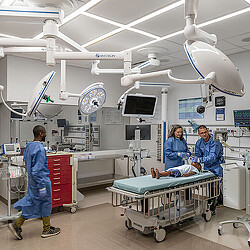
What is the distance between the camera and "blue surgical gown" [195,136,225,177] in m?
3.94

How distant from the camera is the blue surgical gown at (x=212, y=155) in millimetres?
3939

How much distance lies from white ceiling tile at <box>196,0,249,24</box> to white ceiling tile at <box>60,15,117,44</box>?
115cm

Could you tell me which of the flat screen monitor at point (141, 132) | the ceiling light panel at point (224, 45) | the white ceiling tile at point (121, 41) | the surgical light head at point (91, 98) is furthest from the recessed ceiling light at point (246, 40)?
the flat screen monitor at point (141, 132)

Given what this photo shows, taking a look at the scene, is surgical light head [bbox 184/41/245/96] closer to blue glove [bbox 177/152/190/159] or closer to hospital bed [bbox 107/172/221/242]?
hospital bed [bbox 107/172/221/242]

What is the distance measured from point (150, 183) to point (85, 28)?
221cm

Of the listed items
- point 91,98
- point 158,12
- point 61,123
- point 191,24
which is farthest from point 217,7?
point 61,123

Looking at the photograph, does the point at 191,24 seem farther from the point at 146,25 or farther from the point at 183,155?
the point at 183,155

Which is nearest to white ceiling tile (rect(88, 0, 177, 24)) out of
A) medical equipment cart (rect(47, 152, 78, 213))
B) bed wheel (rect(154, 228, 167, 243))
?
medical equipment cart (rect(47, 152, 78, 213))

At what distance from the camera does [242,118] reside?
4.36 m

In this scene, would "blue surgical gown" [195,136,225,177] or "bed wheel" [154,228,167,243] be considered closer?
"bed wheel" [154,228,167,243]

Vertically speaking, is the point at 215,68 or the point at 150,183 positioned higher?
the point at 215,68

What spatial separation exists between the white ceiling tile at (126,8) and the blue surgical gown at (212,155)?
215cm

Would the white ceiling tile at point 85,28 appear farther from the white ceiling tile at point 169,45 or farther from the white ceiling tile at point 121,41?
the white ceiling tile at point 169,45

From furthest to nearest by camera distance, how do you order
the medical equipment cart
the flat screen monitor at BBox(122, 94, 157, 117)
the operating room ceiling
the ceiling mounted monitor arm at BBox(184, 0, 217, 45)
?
1. the flat screen monitor at BBox(122, 94, 157, 117)
2. the medical equipment cart
3. the operating room ceiling
4. the ceiling mounted monitor arm at BBox(184, 0, 217, 45)
